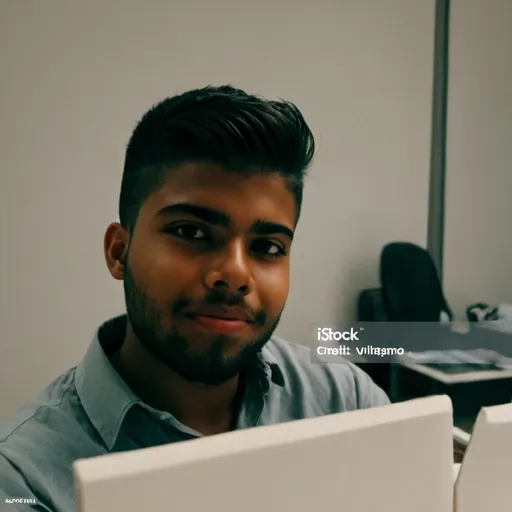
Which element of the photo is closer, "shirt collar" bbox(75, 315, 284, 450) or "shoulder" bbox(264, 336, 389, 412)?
"shirt collar" bbox(75, 315, 284, 450)

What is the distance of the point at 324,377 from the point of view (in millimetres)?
828

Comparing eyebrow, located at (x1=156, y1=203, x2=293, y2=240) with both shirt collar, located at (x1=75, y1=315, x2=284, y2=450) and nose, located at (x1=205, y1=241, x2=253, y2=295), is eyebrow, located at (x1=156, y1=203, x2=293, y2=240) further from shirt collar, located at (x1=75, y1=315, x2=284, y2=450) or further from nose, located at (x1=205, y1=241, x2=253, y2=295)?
shirt collar, located at (x1=75, y1=315, x2=284, y2=450)

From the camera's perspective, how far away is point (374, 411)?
280 millimetres

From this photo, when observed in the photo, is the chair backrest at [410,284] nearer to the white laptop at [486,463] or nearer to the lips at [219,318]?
the lips at [219,318]

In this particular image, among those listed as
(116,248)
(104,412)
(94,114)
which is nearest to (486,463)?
(104,412)

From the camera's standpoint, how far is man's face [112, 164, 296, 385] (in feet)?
1.86

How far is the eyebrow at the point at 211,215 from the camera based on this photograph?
22.5 inches

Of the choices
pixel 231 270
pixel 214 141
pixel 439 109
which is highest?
pixel 439 109

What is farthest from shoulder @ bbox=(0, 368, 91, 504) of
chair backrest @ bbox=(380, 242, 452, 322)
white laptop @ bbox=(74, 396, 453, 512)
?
chair backrest @ bbox=(380, 242, 452, 322)

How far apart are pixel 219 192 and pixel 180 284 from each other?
118mm

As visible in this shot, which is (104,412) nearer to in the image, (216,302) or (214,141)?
(216,302)

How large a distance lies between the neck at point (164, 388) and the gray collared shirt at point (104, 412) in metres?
0.03

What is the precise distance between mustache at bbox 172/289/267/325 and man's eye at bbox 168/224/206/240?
7 cm

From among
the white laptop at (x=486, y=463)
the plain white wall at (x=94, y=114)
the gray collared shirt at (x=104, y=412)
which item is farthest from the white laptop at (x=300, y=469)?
the plain white wall at (x=94, y=114)
